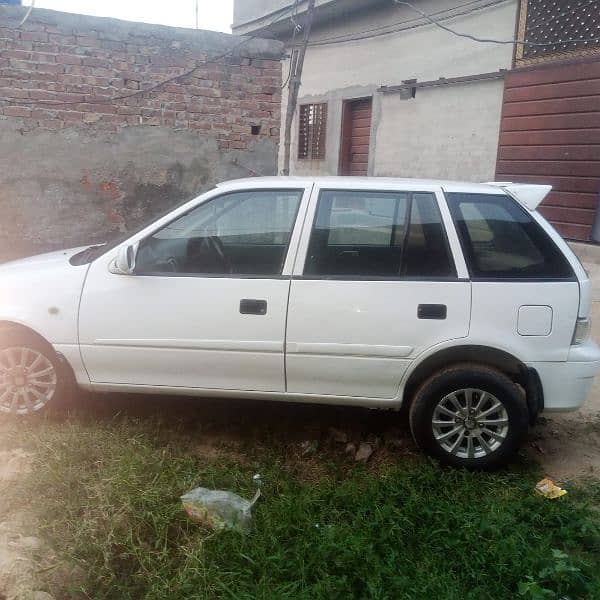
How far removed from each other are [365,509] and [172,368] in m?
1.36

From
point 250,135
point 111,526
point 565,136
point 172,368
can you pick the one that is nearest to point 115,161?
point 250,135

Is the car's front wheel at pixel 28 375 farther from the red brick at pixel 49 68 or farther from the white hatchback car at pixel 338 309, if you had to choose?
the red brick at pixel 49 68

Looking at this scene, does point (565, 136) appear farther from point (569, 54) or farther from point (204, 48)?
point (204, 48)

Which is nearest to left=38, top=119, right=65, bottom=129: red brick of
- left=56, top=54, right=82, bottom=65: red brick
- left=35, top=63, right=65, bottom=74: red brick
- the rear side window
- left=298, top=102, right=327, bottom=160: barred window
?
left=35, top=63, right=65, bottom=74: red brick

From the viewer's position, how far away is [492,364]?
3.34 meters

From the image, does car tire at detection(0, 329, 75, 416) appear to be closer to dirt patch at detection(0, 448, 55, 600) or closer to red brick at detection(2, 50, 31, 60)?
dirt patch at detection(0, 448, 55, 600)

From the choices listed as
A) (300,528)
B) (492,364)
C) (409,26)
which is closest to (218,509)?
(300,528)

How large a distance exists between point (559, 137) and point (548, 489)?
684 centimetres

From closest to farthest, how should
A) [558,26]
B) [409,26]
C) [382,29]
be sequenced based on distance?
[558,26]
[409,26]
[382,29]

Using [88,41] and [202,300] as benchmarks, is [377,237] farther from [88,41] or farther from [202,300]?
[88,41]

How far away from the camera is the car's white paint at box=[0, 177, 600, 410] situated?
3283 mm

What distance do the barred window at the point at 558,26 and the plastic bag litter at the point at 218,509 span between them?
7.85 m

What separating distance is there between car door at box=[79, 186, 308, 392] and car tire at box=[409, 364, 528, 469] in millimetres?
848

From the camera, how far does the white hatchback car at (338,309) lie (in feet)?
10.8
